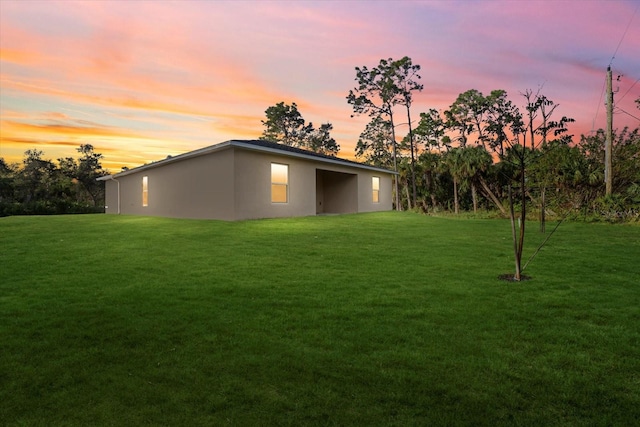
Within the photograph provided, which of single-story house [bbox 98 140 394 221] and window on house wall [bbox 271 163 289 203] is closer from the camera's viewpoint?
single-story house [bbox 98 140 394 221]

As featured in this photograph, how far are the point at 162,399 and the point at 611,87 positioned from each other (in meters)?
23.2

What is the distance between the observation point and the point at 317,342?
145 inches

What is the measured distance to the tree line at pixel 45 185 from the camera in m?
31.2

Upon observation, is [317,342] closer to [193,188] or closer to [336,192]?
[193,188]

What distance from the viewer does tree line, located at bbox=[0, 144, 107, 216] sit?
31.2 m

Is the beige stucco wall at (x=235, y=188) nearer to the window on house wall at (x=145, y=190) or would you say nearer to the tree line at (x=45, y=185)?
the window on house wall at (x=145, y=190)

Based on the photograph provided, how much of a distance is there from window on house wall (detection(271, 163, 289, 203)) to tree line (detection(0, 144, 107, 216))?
916 inches

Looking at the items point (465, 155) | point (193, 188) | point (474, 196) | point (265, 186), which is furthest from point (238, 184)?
point (474, 196)

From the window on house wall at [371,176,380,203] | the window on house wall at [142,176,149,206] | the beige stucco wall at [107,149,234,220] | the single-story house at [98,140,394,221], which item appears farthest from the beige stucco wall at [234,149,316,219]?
the window on house wall at [142,176,149,206]

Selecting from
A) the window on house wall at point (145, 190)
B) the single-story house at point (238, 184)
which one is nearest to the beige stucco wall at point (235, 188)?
the single-story house at point (238, 184)

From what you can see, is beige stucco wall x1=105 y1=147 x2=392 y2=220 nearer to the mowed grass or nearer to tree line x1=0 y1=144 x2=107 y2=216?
the mowed grass

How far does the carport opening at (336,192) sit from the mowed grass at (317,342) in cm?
1627

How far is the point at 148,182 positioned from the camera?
20.9 meters

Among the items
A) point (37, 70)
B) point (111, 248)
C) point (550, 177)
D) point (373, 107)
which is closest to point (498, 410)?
point (111, 248)
